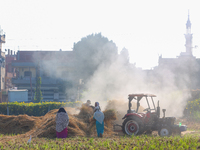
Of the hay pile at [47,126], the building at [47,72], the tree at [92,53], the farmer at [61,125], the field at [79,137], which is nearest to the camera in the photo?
the field at [79,137]

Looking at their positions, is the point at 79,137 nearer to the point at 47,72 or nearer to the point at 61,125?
the point at 61,125

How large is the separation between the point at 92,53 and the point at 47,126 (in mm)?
46523

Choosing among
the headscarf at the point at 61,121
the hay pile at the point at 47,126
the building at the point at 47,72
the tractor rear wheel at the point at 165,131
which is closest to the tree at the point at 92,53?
the building at the point at 47,72

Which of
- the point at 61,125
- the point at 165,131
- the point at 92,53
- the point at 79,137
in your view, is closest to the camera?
the point at 79,137

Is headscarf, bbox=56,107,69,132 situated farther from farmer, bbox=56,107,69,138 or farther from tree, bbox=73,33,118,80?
tree, bbox=73,33,118,80

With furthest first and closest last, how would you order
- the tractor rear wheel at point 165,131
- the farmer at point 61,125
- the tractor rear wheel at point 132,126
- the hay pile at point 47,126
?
the tractor rear wheel at point 132,126, the hay pile at point 47,126, the tractor rear wheel at point 165,131, the farmer at point 61,125

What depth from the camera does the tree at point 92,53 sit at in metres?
58.2

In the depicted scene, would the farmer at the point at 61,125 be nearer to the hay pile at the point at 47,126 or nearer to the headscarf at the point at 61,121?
the headscarf at the point at 61,121

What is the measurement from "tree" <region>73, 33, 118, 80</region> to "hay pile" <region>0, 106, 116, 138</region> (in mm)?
40276

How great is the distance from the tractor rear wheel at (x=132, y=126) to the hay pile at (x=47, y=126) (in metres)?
0.92

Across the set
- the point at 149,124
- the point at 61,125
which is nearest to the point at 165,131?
the point at 149,124

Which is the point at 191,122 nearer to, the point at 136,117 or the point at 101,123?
the point at 136,117

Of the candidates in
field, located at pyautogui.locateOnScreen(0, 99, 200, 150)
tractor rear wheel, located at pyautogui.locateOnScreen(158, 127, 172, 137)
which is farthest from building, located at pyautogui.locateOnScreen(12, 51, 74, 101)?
tractor rear wheel, located at pyautogui.locateOnScreen(158, 127, 172, 137)

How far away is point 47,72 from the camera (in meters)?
64.9
